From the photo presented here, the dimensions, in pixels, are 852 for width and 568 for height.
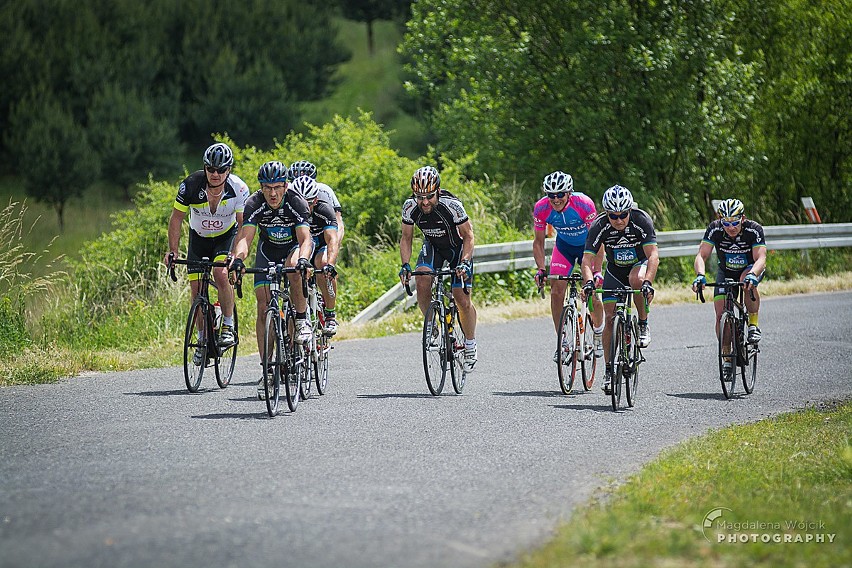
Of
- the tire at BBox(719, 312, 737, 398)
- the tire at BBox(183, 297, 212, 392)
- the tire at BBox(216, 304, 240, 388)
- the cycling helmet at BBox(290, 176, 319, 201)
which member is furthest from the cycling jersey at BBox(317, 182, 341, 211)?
the tire at BBox(719, 312, 737, 398)

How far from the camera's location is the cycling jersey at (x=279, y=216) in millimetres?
10367

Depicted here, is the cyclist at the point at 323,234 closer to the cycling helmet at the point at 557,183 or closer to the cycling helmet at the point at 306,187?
the cycling helmet at the point at 306,187

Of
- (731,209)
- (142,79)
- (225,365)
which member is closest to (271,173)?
(225,365)

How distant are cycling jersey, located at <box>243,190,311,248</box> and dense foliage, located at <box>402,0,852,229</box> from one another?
16.4m

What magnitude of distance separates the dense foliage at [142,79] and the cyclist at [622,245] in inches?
1406

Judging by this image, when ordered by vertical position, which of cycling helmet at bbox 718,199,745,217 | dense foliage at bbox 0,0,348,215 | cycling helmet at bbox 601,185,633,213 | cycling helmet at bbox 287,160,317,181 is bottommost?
cycling helmet at bbox 718,199,745,217

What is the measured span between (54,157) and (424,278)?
35.2m

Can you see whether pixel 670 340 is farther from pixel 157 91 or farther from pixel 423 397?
pixel 157 91

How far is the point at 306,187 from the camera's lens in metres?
11.5

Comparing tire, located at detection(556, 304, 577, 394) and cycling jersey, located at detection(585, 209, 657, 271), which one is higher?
cycling jersey, located at detection(585, 209, 657, 271)

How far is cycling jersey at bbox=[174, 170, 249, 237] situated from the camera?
11125mm

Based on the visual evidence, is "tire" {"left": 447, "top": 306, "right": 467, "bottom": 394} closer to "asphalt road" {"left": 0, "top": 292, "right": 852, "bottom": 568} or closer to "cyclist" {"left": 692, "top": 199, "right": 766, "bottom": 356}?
"asphalt road" {"left": 0, "top": 292, "right": 852, "bottom": 568}

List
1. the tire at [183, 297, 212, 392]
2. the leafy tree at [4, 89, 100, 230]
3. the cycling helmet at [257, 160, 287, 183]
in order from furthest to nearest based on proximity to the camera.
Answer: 1. the leafy tree at [4, 89, 100, 230]
2. the tire at [183, 297, 212, 392]
3. the cycling helmet at [257, 160, 287, 183]

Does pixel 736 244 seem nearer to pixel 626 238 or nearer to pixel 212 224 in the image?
pixel 626 238
